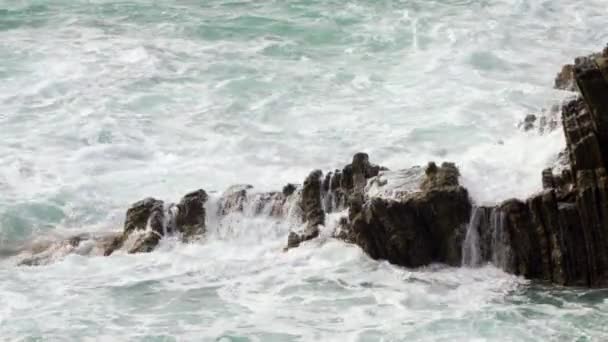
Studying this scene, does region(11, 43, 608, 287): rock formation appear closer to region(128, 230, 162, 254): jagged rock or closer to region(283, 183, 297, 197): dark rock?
region(128, 230, 162, 254): jagged rock

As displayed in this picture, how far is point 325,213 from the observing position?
50.7 ft

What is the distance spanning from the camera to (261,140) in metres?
21.7

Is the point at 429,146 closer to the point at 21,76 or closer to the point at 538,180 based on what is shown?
the point at 538,180

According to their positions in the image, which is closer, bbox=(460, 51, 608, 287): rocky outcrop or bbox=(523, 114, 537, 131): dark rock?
bbox=(460, 51, 608, 287): rocky outcrop

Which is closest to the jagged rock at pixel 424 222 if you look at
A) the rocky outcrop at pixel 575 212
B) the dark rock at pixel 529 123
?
the rocky outcrop at pixel 575 212

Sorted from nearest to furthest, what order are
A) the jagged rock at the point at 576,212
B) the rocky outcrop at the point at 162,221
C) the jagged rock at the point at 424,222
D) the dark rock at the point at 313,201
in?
1. the jagged rock at the point at 576,212
2. the jagged rock at the point at 424,222
3. the dark rock at the point at 313,201
4. the rocky outcrop at the point at 162,221

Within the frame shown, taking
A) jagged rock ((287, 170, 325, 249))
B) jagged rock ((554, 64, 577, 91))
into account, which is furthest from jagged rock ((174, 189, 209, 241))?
jagged rock ((554, 64, 577, 91))

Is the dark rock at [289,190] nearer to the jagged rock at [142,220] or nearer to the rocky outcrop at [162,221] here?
the rocky outcrop at [162,221]

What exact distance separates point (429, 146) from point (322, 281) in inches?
277

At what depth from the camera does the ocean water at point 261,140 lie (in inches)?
503

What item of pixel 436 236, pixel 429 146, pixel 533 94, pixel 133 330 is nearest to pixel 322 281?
pixel 436 236

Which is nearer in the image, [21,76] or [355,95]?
[355,95]

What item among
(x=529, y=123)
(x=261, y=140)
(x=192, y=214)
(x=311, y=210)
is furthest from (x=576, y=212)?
(x=261, y=140)

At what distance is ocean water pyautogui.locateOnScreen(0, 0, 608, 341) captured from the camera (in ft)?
41.9
